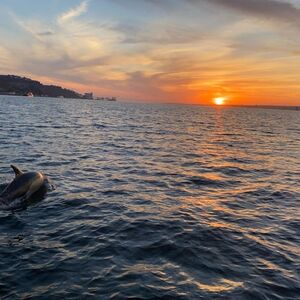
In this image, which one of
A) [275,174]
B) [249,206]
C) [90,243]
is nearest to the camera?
[90,243]

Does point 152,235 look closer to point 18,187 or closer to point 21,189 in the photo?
point 21,189

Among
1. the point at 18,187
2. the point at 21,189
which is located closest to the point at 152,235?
the point at 21,189

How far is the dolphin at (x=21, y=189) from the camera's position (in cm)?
1556

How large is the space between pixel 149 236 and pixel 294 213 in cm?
800

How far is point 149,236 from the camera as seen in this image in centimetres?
1272

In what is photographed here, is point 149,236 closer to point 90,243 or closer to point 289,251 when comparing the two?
point 90,243

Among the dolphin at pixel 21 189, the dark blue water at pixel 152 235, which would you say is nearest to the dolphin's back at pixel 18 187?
the dolphin at pixel 21 189

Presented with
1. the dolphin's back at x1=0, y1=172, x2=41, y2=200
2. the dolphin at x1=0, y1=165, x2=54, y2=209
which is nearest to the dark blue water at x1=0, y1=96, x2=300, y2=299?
the dolphin at x1=0, y1=165, x2=54, y2=209

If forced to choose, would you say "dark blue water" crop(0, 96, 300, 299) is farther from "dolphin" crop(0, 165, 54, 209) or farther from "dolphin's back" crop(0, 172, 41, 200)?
"dolphin's back" crop(0, 172, 41, 200)

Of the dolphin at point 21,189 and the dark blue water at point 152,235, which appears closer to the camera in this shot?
Result: the dark blue water at point 152,235

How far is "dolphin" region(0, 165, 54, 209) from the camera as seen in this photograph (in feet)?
51.1

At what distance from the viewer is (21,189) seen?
53.4 feet

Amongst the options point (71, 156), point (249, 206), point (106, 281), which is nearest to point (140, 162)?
point (71, 156)

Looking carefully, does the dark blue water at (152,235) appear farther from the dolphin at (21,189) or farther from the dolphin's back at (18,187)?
the dolphin's back at (18,187)
